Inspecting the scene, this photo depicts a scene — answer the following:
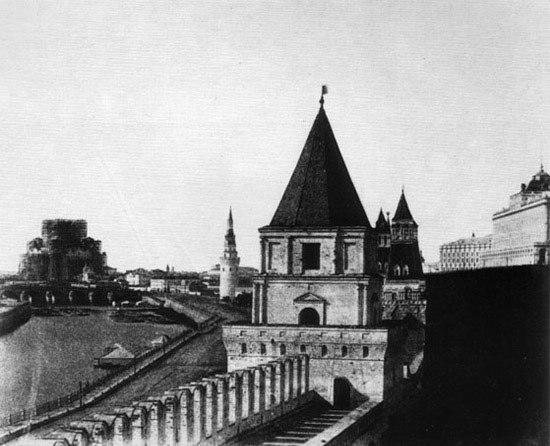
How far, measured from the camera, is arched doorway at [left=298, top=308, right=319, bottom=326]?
25.3m

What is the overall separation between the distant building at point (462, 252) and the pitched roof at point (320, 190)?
230ft

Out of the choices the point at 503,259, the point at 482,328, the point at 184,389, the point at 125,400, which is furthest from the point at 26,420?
the point at 503,259

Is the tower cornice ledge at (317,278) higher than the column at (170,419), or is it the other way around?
the tower cornice ledge at (317,278)

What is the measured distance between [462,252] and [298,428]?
273ft

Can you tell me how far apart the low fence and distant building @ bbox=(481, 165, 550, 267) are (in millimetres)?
28653

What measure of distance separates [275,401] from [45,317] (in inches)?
1441

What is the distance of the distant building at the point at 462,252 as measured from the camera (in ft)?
314

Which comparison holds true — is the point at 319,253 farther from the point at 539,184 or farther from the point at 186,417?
the point at 539,184

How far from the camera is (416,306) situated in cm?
3831

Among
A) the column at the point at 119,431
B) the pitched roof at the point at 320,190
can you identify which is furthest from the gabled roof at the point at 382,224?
the column at the point at 119,431

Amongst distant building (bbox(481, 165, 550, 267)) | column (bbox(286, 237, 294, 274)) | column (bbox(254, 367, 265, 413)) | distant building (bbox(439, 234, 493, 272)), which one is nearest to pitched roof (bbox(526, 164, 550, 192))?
distant building (bbox(481, 165, 550, 267))

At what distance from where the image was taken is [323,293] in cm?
2539

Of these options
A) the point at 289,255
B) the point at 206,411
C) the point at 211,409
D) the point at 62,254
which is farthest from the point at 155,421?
the point at 62,254

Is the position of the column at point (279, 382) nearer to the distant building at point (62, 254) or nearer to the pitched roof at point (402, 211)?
the distant building at point (62, 254)
